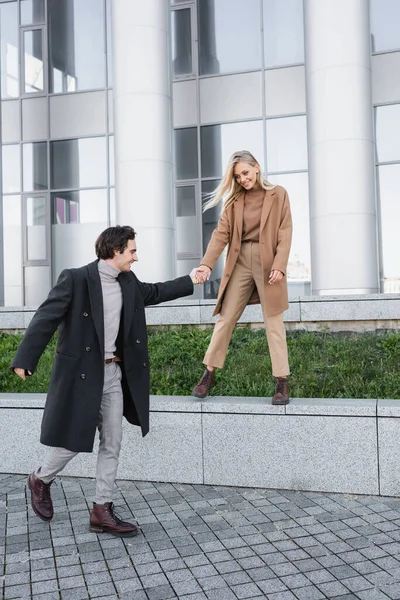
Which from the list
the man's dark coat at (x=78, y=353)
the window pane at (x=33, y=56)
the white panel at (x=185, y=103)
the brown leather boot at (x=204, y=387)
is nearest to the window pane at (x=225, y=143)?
the white panel at (x=185, y=103)

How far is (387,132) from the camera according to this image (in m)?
15.4

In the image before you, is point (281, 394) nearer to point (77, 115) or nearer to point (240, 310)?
point (240, 310)

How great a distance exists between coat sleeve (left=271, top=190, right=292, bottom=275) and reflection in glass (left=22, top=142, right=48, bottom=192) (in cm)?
1398

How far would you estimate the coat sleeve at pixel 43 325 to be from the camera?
13.6 feet

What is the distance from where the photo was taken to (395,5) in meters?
15.2

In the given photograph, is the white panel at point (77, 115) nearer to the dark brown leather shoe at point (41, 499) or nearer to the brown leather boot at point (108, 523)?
the dark brown leather shoe at point (41, 499)

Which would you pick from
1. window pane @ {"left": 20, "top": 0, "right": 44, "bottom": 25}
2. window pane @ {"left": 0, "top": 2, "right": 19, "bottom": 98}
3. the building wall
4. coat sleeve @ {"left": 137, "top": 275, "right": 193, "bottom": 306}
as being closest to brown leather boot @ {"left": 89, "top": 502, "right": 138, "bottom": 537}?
coat sleeve @ {"left": 137, "top": 275, "right": 193, "bottom": 306}

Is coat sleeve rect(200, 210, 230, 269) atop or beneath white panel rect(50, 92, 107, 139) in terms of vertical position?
beneath

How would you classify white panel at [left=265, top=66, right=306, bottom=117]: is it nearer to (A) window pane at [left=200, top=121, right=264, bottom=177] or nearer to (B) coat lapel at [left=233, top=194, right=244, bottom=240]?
(A) window pane at [left=200, top=121, right=264, bottom=177]

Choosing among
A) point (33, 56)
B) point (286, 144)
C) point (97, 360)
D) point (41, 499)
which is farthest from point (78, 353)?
point (33, 56)

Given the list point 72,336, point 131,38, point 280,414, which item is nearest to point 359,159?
point 131,38

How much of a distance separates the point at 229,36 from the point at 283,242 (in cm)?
1285

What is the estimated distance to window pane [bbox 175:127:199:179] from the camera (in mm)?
16812

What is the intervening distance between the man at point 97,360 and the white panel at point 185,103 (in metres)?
13.1
